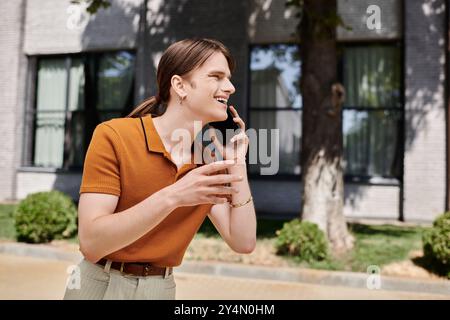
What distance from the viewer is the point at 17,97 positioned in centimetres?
1518

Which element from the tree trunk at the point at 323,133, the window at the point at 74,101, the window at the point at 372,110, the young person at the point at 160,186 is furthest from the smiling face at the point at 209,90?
the window at the point at 74,101

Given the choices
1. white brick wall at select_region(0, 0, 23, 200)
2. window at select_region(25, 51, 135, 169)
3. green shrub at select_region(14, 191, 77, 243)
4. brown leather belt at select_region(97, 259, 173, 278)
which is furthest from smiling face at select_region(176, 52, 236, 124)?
white brick wall at select_region(0, 0, 23, 200)

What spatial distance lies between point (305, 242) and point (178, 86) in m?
6.21

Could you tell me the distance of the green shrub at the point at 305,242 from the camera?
24.1ft

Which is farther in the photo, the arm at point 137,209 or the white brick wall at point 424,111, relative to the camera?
the white brick wall at point 424,111

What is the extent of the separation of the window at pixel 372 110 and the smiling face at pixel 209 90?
1179 cm

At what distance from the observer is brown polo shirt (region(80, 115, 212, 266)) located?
1.46 meters

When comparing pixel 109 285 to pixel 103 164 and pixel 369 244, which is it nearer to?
pixel 103 164

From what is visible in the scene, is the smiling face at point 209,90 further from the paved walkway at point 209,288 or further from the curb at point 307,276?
the curb at point 307,276

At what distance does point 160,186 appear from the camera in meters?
1.53

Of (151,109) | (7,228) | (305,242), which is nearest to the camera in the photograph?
(151,109)

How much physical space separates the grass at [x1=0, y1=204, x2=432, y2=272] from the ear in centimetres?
609

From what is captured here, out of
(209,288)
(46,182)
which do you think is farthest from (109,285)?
(46,182)
